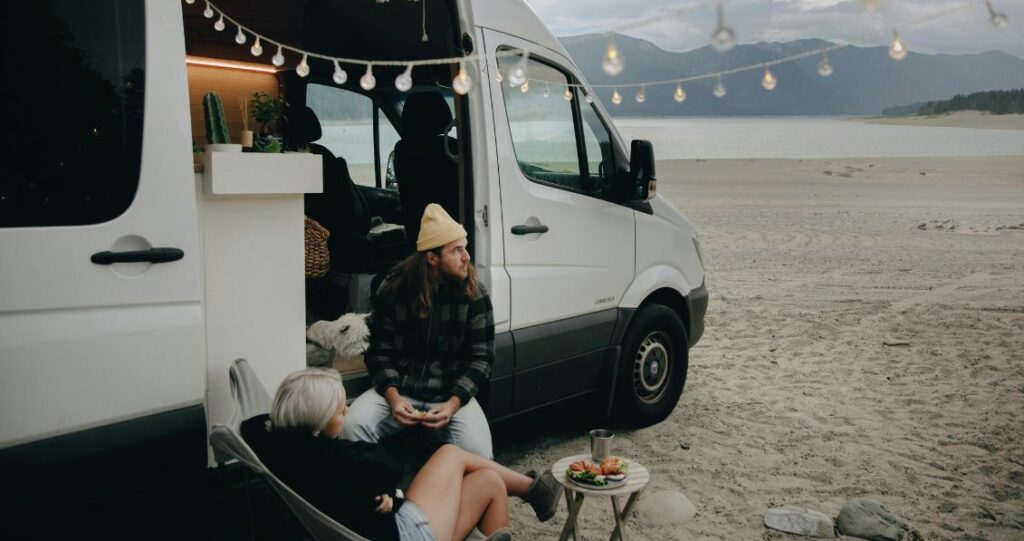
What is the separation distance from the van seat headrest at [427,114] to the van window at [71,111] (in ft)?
Result: 8.57

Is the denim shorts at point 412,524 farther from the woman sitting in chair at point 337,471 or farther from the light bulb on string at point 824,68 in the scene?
the light bulb on string at point 824,68

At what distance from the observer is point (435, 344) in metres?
3.97

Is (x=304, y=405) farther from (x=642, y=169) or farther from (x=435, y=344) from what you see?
(x=642, y=169)

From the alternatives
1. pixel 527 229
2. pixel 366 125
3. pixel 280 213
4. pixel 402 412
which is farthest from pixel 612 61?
pixel 366 125

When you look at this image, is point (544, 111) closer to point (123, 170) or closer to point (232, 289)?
point (232, 289)

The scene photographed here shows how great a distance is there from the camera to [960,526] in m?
4.26

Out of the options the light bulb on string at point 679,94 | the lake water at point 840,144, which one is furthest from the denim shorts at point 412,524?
the lake water at point 840,144

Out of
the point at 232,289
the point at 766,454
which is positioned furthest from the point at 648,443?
the point at 232,289

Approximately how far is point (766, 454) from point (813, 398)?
131 centimetres

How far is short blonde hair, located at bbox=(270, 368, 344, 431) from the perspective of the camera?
9.32 ft

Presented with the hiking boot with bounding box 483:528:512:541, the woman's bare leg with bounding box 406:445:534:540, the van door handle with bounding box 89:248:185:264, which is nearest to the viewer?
the van door handle with bounding box 89:248:185:264

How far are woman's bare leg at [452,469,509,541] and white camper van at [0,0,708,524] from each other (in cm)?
93

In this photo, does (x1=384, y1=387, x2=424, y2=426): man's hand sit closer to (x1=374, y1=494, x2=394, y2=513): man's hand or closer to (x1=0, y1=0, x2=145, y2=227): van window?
(x1=374, y1=494, x2=394, y2=513): man's hand

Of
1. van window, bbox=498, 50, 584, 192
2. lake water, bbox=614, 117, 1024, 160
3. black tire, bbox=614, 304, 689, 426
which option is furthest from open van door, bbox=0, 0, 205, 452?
lake water, bbox=614, 117, 1024, 160
